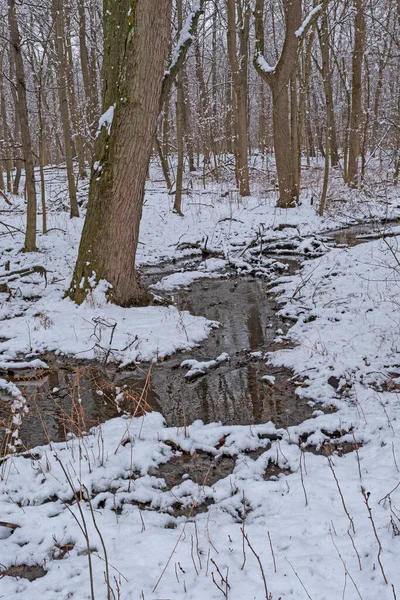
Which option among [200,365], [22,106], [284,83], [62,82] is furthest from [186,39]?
[284,83]

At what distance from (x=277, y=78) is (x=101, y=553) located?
14.0 meters

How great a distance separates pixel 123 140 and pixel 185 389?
3.61 m

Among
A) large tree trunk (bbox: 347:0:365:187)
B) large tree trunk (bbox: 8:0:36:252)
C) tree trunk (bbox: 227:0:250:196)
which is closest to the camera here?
large tree trunk (bbox: 8:0:36:252)

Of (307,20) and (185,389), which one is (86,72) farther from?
(185,389)

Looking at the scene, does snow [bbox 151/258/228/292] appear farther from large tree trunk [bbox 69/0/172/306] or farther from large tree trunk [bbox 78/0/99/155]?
large tree trunk [bbox 78/0/99/155]

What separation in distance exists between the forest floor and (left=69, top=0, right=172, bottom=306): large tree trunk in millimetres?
477

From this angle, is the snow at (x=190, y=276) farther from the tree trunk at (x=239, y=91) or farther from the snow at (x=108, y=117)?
the tree trunk at (x=239, y=91)

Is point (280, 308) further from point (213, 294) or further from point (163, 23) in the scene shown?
point (163, 23)

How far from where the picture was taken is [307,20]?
490 inches

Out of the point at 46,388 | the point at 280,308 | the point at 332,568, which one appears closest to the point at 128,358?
the point at 46,388

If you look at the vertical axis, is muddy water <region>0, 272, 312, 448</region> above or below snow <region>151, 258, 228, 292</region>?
below

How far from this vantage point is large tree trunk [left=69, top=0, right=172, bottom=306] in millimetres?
6278

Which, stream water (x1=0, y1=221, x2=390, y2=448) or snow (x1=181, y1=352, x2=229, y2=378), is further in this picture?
snow (x1=181, y1=352, x2=229, y2=378)

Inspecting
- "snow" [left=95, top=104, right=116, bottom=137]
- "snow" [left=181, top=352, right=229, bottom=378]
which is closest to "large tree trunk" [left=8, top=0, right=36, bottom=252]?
"snow" [left=95, top=104, right=116, bottom=137]
